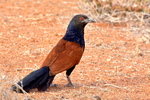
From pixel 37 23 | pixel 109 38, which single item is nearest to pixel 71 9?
pixel 37 23

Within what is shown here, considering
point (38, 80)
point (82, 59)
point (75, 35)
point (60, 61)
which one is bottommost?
point (82, 59)

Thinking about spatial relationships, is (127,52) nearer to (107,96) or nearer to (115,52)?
(115,52)

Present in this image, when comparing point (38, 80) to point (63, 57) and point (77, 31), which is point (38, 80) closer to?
point (63, 57)

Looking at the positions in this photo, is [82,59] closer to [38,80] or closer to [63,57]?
[63,57]

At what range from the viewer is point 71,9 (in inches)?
476

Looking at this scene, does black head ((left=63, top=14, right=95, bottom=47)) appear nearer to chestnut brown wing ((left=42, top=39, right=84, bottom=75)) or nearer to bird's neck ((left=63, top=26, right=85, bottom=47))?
bird's neck ((left=63, top=26, right=85, bottom=47))

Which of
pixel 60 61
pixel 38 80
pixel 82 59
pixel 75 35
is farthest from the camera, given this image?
pixel 82 59

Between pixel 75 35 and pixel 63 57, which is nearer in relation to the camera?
pixel 63 57

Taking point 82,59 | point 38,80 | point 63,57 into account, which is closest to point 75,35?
point 63,57

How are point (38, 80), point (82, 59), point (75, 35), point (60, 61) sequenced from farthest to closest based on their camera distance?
point (82, 59) → point (75, 35) → point (60, 61) → point (38, 80)

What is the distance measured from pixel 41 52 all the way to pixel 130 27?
10.7 feet

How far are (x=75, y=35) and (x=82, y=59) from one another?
5.00 feet

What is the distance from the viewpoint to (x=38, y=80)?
539cm

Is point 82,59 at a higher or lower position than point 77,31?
lower
